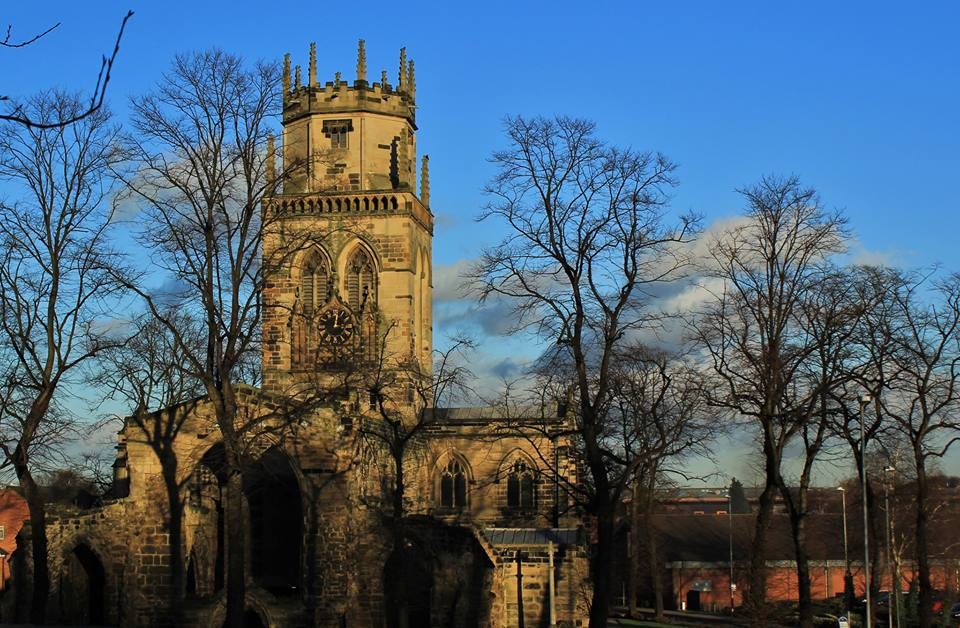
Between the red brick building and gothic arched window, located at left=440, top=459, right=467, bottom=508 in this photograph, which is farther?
the red brick building

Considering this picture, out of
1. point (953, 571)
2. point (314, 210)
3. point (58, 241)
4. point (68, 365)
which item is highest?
point (314, 210)

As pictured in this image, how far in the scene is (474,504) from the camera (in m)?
55.2

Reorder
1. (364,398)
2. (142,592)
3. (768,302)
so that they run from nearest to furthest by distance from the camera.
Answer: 1. (768,302)
2. (142,592)
3. (364,398)

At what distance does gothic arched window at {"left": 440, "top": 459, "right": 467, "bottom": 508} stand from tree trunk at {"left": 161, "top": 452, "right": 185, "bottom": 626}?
2120 centimetres

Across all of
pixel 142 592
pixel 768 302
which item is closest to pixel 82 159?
pixel 142 592

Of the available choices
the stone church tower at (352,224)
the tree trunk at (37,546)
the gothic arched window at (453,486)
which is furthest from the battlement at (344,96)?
the tree trunk at (37,546)

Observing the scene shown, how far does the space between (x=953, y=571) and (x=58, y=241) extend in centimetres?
5132

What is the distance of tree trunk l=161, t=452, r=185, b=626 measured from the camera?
3434 cm

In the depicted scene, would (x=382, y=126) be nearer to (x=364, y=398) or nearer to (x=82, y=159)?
(x=364, y=398)

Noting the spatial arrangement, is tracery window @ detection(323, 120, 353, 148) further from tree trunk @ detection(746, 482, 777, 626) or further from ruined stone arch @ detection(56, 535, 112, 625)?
tree trunk @ detection(746, 482, 777, 626)

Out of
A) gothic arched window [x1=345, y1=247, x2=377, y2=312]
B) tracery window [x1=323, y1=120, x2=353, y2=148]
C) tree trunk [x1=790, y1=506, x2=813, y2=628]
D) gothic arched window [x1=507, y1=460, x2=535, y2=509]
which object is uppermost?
tracery window [x1=323, y1=120, x2=353, y2=148]

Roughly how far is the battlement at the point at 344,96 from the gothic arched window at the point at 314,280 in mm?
6312

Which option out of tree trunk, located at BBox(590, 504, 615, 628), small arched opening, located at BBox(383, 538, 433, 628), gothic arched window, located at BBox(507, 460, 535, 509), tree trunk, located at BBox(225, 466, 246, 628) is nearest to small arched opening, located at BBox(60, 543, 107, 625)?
small arched opening, located at BBox(383, 538, 433, 628)

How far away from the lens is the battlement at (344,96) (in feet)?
187
